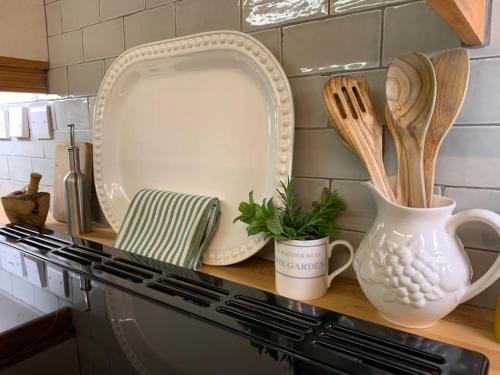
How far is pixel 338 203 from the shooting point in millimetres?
604

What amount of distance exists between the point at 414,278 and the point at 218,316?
0.26 m

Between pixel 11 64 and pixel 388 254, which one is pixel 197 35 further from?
pixel 11 64

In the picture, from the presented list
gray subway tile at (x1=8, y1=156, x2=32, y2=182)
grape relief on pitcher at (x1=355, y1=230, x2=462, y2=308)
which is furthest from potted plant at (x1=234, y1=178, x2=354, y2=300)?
gray subway tile at (x1=8, y1=156, x2=32, y2=182)

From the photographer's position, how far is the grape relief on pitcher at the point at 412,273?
443mm

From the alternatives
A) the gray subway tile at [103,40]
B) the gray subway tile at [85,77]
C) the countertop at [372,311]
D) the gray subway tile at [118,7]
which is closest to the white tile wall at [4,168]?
the gray subway tile at [85,77]

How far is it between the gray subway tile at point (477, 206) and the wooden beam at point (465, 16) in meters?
0.19

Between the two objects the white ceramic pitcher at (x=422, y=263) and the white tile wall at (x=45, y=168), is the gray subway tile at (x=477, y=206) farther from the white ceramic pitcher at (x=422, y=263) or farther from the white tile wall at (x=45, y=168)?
the white tile wall at (x=45, y=168)

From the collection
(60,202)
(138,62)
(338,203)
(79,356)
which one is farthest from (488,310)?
(60,202)

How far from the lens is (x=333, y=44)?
60cm

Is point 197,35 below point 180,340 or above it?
above

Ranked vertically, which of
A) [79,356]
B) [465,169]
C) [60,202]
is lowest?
[79,356]

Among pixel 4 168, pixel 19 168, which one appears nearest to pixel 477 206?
pixel 19 168

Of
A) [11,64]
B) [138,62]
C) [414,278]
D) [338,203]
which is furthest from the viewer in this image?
[11,64]

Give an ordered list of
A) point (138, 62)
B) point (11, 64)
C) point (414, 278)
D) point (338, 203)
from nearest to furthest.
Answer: point (414, 278), point (338, 203), point (138, 62), point (11, 64)
